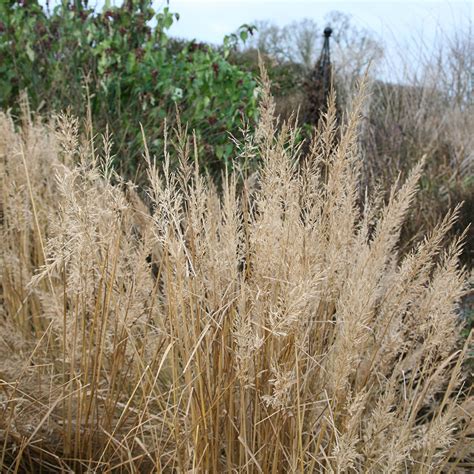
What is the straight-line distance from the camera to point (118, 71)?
4.93 m

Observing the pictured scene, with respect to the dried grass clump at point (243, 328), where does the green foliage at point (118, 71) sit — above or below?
above

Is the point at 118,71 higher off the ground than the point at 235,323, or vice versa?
the point at 118,71

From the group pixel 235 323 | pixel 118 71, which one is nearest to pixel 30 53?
pixel 118 71

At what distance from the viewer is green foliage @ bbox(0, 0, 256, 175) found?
15.8ft

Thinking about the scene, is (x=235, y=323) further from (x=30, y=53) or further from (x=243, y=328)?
(x=30, y=53)

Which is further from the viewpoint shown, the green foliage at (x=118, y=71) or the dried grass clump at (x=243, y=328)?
the green foliage at (x=118, y=71)

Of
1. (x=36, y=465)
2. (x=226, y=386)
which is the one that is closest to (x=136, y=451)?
(x=36, y=465)

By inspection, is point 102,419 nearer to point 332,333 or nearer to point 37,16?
point 332,333

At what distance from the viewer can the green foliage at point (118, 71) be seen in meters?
4.80

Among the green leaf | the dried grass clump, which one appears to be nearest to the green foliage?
the green leaf

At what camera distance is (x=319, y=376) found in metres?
1.81

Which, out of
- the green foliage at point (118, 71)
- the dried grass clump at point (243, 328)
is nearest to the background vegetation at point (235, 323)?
the dried grass clump at point (243, 328)

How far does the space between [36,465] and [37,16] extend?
4.07 metres

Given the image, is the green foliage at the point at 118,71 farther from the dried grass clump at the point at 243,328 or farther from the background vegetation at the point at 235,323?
the dried grass clump at the point at 243,328
